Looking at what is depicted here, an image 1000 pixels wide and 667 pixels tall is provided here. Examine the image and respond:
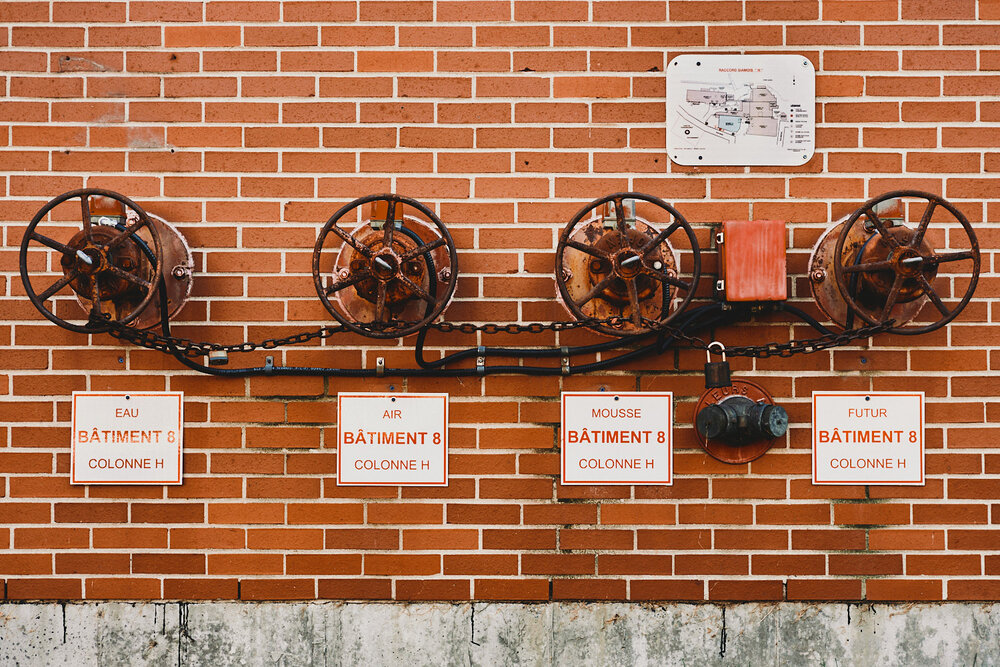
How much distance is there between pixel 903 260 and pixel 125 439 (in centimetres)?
262

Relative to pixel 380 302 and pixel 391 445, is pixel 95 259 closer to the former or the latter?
pixel 380 302

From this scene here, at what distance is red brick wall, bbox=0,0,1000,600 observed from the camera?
99.5 inches

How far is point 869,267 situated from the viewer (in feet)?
7.50

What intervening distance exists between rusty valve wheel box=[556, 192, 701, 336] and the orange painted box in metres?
0.14

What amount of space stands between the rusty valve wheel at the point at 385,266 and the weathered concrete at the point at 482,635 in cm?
101

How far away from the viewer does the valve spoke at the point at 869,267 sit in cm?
227

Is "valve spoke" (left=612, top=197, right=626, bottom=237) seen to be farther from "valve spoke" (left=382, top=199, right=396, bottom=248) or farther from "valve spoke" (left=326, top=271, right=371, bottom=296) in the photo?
"valve spoke" (left=326, top=271, right=371, bottom=296)

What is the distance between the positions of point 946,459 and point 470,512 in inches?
65.6

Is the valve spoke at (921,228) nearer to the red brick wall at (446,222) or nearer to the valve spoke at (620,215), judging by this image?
the red brick wall at (446,222)

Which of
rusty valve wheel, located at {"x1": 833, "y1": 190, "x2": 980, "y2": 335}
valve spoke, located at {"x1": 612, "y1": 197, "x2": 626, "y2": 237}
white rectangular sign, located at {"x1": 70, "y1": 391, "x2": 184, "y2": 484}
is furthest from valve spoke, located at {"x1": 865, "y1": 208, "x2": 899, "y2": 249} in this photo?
white rectangular sign, located at {"x1": 70, "y1": 391, "x2": 184, "y2": 484}

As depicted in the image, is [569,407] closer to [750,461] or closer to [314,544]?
[750,461]


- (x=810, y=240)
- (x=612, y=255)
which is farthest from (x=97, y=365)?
(x=810, y=240)

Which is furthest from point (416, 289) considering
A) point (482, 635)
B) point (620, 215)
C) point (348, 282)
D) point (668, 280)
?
point (482, 635)

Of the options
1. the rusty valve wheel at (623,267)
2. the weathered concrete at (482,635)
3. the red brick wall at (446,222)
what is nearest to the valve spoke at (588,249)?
the rusty valve wheel at (623,267)
